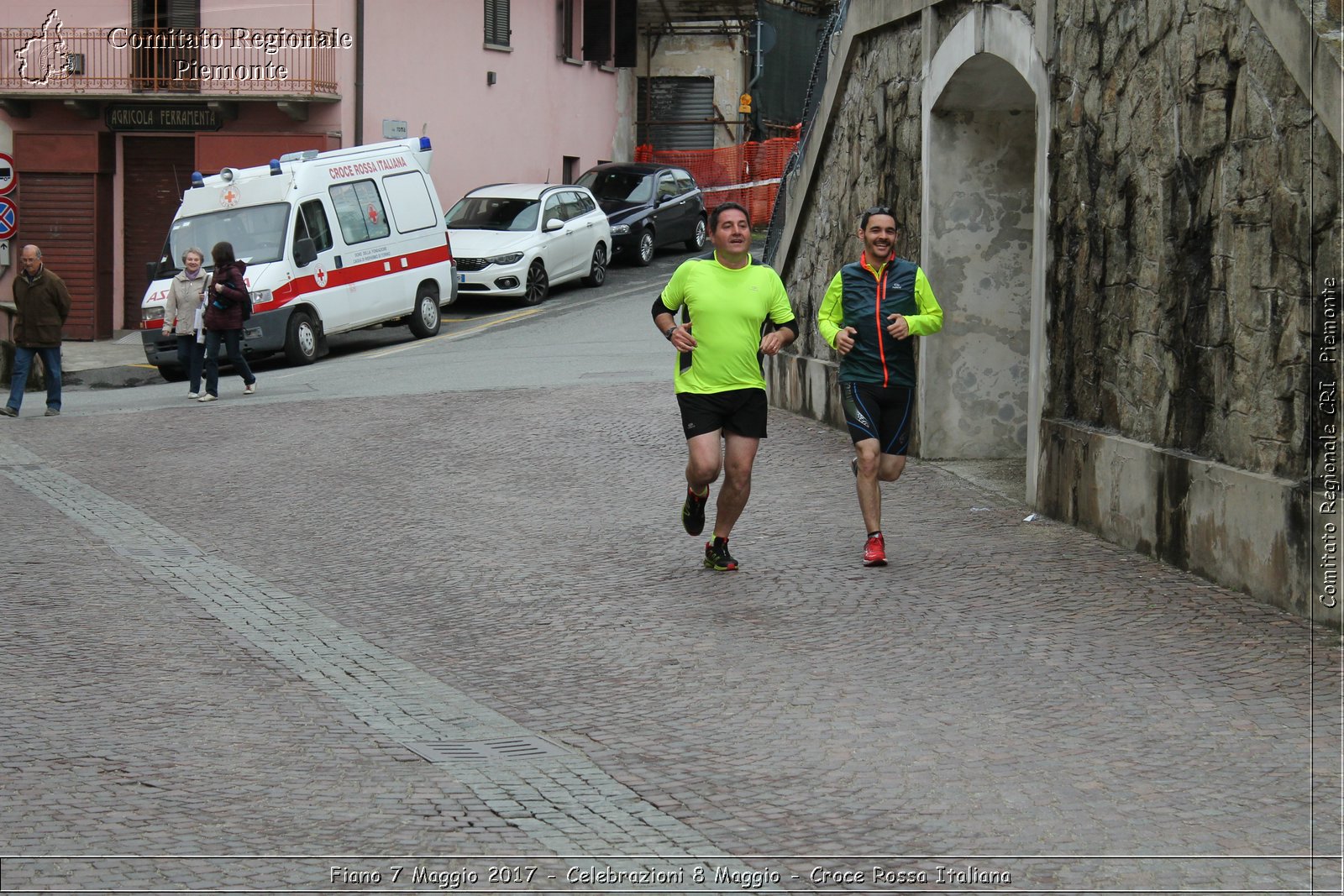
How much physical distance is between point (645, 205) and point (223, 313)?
14.4 m

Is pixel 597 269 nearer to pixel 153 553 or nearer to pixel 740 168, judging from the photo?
pixel 740 168

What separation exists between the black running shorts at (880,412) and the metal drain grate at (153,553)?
3566 millimetres

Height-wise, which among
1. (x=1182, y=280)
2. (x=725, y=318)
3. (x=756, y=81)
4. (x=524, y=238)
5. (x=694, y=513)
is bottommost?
(x=694, y=513)

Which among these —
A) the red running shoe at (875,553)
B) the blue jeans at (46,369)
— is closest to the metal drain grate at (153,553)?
the red running shoe at (875,553)

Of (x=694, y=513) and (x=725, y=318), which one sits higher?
(x=725, y=318)

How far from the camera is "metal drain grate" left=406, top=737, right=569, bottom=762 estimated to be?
5.62 m

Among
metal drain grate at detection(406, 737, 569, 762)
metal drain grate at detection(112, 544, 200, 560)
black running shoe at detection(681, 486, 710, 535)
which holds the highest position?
black running shoe at detection(681, 486, 710, 535)

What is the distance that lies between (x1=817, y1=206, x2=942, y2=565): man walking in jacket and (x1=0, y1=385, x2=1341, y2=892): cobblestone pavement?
49 centimetres

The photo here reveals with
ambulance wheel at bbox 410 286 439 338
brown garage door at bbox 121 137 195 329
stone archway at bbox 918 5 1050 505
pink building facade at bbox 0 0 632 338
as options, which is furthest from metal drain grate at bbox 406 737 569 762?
brown garage door at bbox 121 137 195 329

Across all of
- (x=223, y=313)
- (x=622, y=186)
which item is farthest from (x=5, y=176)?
(x=223, y=313)

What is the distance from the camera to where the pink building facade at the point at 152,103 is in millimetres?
28672

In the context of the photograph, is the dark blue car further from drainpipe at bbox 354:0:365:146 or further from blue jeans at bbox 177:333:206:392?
blue jeans at bbox 177:333:206:392

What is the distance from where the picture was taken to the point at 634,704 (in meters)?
6.29

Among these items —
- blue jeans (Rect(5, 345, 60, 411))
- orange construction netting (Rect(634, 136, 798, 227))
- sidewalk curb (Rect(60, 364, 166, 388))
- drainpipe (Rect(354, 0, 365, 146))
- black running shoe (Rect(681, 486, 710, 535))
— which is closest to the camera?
black running shoe (Rect(681, 486, 710, 535))
